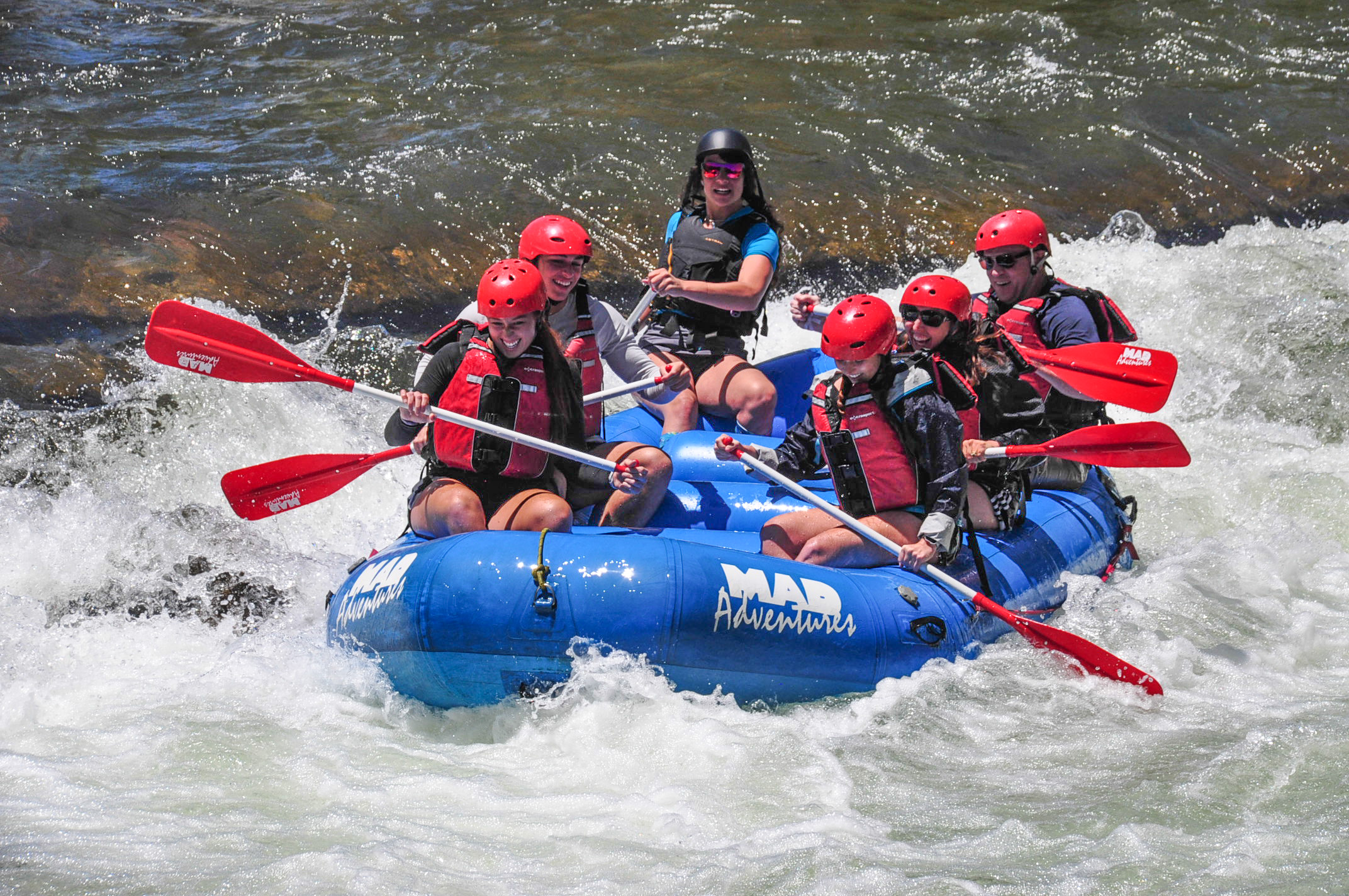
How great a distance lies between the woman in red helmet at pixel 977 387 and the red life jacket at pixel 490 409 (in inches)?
52.5

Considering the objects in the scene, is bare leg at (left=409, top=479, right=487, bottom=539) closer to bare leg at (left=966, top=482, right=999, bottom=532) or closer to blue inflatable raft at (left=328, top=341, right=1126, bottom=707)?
blue inflatable raft at (left=328, top=341, right=1126, bottom=707)

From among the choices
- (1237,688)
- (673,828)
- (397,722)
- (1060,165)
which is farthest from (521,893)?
(1060,165)

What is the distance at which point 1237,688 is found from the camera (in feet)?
15.3

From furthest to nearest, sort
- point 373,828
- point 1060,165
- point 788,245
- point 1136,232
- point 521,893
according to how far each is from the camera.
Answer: point 1060,165, point 1136,232, point 788,245, point 373,828, point 521,893

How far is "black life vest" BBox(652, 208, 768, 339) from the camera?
5652mm

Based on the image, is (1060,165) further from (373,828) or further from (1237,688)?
(373,828)

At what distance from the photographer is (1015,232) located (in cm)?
504

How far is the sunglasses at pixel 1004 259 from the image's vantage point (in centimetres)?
507

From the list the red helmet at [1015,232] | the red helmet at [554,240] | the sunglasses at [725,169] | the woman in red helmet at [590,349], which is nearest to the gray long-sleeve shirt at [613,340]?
the woman in red helmet at [590,349]

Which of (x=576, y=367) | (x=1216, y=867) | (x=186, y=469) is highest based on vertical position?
(x=576, y=367)

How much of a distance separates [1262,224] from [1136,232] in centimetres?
121

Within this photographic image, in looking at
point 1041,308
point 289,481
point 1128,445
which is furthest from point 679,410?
point 1128,445

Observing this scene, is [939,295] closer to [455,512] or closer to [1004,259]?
[1004,259]

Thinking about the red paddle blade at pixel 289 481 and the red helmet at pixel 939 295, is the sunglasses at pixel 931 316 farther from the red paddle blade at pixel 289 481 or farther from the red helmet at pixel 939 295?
the red paddle blade at pixel 289 481
